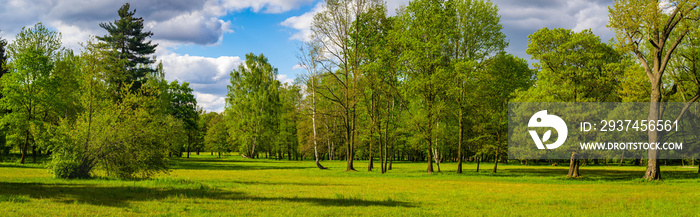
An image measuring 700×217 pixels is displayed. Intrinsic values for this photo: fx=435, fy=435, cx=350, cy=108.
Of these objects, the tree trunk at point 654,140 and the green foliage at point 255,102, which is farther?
the green foliage at point 255,102

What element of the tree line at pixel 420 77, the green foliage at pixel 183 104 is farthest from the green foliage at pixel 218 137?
the tree line at pixel 420 77

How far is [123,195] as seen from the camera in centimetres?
1474

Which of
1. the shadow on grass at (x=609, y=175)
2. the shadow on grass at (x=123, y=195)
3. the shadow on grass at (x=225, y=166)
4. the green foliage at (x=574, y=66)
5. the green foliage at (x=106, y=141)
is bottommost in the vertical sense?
the shadow on grass at (x=225, y=166)

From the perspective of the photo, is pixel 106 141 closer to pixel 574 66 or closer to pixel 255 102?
pixel 574 66

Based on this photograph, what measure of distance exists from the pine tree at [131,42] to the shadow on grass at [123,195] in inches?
1489

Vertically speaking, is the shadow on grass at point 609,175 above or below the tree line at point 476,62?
below

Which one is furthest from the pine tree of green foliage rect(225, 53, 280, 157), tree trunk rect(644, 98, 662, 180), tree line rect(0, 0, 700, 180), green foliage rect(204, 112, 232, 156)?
tree trunk rect(644, 98, 662, 180)

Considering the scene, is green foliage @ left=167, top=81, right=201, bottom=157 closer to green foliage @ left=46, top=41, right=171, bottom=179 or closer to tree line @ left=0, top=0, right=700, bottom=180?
tree line @ left=0, top=0, right=700, bottom=180

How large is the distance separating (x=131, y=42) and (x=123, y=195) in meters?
45.0

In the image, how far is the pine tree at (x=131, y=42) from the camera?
5194 centimetres

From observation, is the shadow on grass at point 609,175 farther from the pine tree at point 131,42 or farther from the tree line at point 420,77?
the pine tree at point 131,42

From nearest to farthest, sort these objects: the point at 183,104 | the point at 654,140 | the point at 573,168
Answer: the point at 654,140 < the point at 573,168 < the point at 183,104

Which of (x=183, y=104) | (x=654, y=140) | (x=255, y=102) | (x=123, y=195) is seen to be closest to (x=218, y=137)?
(x=183, y=104)

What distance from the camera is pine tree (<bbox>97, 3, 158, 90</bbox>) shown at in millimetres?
51938
